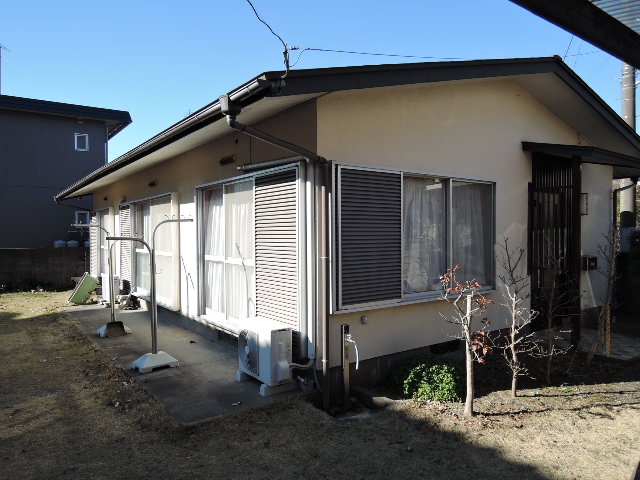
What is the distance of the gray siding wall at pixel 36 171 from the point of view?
14945 millimetres

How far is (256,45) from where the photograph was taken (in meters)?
5.11

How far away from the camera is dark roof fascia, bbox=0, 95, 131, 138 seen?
1474 centimetres

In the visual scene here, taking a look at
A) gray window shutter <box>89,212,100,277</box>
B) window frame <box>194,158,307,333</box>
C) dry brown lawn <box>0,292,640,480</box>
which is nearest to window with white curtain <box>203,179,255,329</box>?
window frame <box>194,158,307,333</box>

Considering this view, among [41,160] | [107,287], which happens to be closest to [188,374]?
[107,287]

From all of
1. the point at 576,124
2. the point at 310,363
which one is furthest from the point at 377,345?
the point at 576,124

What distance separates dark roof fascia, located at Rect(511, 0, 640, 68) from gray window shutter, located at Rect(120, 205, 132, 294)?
916 cm

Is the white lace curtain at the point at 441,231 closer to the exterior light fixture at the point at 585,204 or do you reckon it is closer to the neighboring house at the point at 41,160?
the exterior light fixture at the point at 585,204

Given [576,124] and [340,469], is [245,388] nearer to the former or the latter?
[340,469]

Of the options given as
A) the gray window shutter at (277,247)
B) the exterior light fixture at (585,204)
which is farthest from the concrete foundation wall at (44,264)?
the exterior light fixture at (585,204)

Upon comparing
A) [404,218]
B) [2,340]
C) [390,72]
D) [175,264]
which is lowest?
[2,340]

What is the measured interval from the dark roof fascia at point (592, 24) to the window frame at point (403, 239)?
102 inches

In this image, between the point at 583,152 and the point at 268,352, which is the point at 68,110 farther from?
the point at 583,152

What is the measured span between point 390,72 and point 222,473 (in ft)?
12.1

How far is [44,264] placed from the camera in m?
13.9
